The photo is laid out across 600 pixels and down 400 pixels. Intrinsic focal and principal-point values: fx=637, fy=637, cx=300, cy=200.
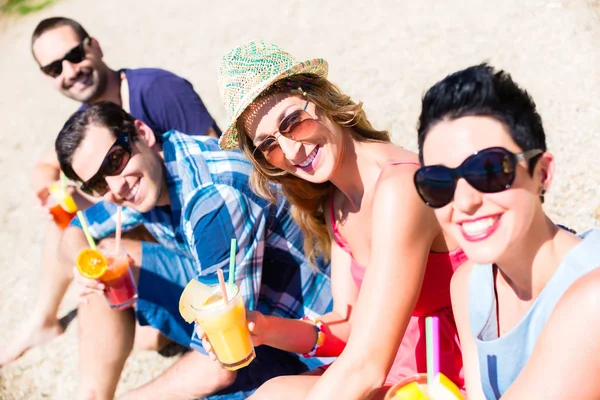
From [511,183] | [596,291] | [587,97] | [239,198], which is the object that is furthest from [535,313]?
[587,97]

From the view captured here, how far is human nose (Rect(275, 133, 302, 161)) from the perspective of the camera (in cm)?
228

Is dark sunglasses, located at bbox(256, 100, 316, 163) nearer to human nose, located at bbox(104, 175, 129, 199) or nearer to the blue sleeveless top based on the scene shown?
the blue sleeveless top

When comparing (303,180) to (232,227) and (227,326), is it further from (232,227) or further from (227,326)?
(227,326)

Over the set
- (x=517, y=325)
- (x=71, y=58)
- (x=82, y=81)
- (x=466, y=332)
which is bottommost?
(x=466, y=332)

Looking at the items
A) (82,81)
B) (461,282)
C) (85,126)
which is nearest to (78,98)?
(82,81)

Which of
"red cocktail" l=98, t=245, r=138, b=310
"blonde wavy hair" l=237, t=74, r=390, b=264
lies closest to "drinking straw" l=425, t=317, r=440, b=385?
"blonde wavy hair" l=237, t=74, r=390, b=264

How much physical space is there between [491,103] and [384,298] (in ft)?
2.58

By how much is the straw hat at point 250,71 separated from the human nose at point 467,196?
0.91 m

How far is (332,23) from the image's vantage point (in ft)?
22.2

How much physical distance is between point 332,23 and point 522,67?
101 inches

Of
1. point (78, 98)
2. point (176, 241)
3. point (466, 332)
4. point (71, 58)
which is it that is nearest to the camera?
point (466, 332)

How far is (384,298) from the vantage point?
6.78ft

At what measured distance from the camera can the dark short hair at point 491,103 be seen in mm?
1541

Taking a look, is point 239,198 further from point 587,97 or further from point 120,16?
point 120,16
